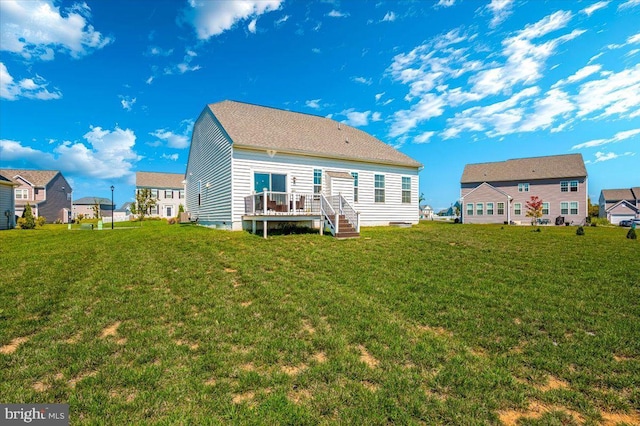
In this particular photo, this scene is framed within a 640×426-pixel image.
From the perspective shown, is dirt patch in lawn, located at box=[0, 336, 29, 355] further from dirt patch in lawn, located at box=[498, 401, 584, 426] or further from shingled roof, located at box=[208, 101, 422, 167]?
shingled roof, located at box=[208, 101, 422, 167]

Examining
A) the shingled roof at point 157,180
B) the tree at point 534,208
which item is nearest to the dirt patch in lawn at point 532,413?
the tree at point 534,208

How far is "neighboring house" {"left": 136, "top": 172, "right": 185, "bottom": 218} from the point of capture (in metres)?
45.8

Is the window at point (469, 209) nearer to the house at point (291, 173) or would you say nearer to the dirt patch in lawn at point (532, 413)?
the house at point (291, 173)

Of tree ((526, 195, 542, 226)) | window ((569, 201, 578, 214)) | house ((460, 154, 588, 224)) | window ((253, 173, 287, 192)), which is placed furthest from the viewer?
house ((460, 154, 588, 224))

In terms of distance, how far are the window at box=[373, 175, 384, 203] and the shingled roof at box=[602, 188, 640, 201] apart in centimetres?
5644

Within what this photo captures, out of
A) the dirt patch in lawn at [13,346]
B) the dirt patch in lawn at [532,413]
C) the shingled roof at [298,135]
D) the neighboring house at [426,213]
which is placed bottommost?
the dirt patch in lawn at [532,413]

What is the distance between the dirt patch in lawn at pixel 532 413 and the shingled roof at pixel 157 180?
5171 cm

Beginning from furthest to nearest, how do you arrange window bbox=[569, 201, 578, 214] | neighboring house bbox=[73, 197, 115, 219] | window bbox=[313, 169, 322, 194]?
neighboring house bbox=[73, 197, 115, 219], window bbox=[569, 201, 578, 214], window bbox=[313, 169, 322, 194]

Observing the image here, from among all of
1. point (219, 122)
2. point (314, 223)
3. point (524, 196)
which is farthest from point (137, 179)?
point (524, 196)

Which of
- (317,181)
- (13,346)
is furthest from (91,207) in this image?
(13,346)

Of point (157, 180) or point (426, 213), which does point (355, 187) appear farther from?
point (426, 213)

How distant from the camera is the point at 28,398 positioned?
2674 mm

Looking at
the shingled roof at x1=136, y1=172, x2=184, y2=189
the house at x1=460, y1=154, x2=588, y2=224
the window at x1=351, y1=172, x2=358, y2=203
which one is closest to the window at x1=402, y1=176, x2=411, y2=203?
the window at x1=351, y1=172, x2=358, y2=203

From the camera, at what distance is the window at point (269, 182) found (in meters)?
13.9
